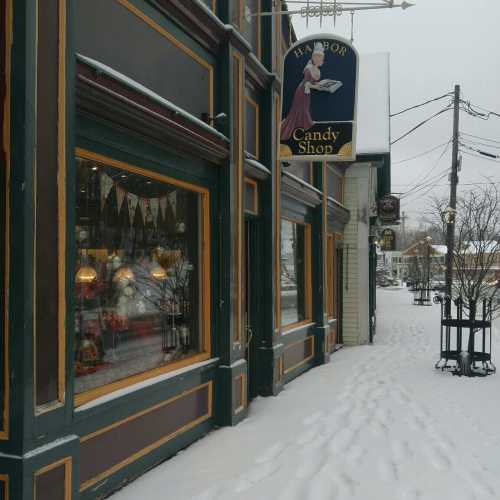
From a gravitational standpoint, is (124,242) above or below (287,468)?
above

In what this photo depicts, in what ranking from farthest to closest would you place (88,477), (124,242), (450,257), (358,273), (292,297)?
1. (450,257)
2. (358,273)
3. (292,297)
4. (124,242)
5. (88,477)

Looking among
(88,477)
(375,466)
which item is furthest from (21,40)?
(375,466)

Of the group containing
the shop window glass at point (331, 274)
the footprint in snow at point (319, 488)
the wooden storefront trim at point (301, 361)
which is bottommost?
the footprint in snow at point (319, 488)

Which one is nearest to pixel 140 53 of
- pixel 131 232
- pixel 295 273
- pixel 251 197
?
pixel 131 232

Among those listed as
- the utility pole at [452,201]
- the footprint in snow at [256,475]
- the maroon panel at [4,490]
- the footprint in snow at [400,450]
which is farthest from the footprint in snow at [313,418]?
the utility pole at [452,201]

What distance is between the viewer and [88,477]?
158 inches

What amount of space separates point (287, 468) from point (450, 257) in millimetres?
14801

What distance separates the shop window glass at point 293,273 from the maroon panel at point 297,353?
1.28 feet

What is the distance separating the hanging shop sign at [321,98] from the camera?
7266 millimetres

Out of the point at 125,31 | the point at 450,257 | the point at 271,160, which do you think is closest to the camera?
the point at 125,31

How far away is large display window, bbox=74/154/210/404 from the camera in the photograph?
4.36 m

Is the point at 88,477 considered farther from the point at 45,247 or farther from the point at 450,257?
the point at 450,257

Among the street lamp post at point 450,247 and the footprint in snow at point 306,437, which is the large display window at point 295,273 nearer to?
the footprint in snow at point 306,437

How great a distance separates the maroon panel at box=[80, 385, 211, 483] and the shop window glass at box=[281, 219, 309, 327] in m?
3.24
